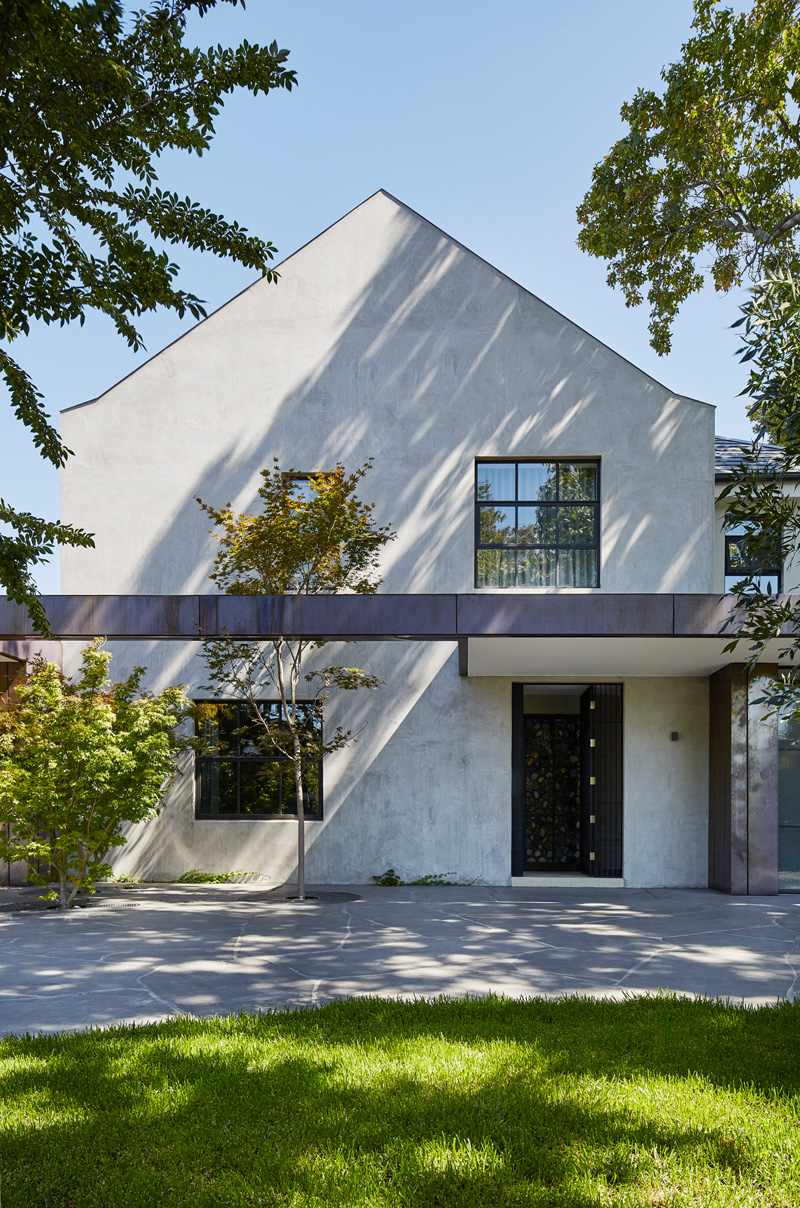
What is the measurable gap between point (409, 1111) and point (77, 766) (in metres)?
8.05

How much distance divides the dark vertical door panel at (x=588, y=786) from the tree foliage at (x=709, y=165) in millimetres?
7828

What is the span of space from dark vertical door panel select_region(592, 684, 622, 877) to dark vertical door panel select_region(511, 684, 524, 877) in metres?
1.20

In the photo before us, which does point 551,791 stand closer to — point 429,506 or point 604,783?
point 604,783

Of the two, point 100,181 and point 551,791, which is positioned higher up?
point 100,181

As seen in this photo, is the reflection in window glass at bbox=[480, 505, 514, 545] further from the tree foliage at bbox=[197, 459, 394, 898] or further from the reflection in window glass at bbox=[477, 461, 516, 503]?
the tree foliage at bbox=[197, 459, 394, 898]

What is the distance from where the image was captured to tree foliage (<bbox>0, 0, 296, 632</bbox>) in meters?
3.67

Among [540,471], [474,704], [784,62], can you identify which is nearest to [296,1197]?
[474,704]

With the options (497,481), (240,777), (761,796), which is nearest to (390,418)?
(497,481)

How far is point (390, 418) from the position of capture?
1441 centimetres

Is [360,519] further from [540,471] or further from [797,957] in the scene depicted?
[797,957]

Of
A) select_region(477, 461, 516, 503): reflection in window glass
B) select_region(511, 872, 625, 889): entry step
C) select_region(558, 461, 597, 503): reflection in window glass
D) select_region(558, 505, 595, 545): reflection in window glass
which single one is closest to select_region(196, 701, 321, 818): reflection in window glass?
select_region(511, 872, 625, 889): entry step

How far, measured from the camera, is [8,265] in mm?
3842

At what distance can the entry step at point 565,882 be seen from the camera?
13.8m

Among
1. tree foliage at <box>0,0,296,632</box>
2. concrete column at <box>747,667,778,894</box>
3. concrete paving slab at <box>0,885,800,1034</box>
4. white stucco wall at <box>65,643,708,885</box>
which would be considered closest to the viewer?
tree foliage at <box>0,0,296,632</box>
